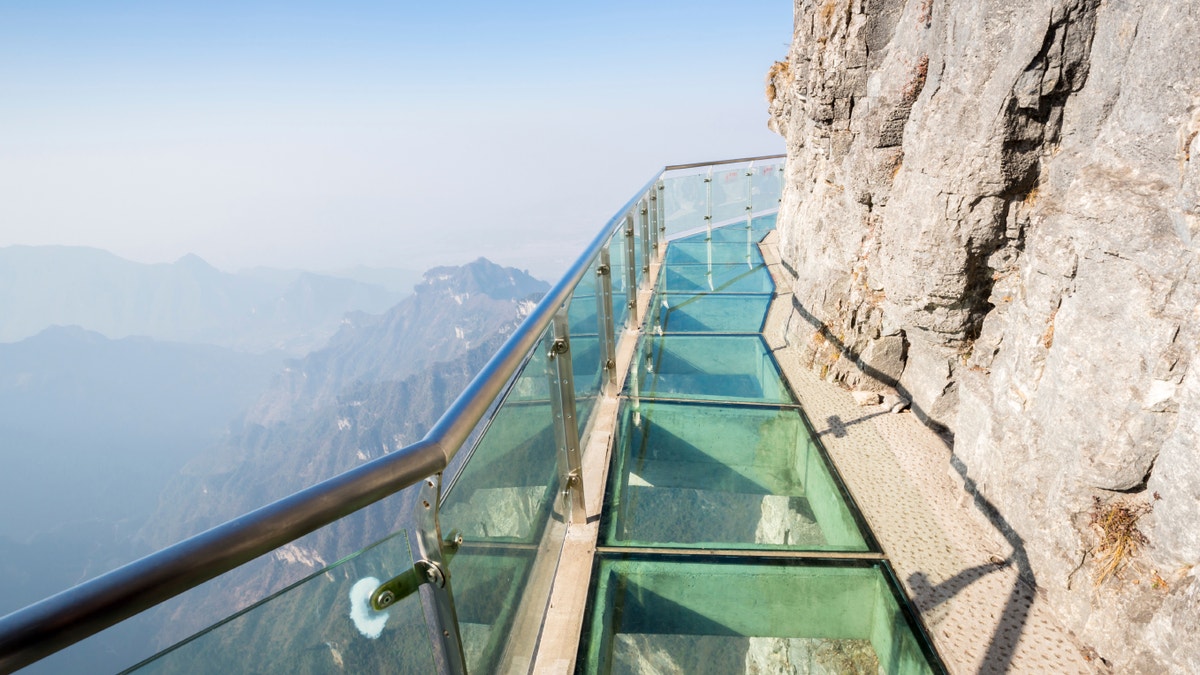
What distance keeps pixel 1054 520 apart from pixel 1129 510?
29cm

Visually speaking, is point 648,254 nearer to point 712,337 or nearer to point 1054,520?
point 712,337

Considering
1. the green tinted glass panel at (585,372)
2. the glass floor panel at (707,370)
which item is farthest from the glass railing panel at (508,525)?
the glass floor panel at (707,370)

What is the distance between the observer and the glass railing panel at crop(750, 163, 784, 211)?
33.5 ft

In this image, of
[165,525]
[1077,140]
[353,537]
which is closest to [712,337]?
[1077,140]

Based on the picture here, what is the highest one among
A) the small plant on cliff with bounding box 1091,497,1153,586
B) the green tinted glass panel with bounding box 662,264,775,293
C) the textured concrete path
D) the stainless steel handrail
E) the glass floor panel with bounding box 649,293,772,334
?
the stainless steel handrail

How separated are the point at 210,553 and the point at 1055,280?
3.01 meters

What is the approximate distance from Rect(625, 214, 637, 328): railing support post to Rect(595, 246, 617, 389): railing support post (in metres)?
1.10

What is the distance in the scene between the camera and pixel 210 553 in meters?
0.83

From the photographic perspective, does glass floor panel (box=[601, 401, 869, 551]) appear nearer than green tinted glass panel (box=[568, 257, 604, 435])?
No

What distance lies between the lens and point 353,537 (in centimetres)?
8450

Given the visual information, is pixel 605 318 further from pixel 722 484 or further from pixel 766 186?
pixel 766 186

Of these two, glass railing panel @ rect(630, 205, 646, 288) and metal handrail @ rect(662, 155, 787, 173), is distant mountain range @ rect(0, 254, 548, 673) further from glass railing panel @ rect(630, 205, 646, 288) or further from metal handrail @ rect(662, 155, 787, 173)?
glass railing panel @ rect(630, 205, 646, 288)

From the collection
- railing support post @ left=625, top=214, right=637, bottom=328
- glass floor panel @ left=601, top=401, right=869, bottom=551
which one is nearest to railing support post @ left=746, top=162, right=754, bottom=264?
railing support post @ left=625, top=214, right=637, bottom=328

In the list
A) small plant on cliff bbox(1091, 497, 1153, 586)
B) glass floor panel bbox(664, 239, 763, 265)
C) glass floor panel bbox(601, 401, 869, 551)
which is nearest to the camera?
small plant on cliff bbox(1091, 497, 1153, 586)
